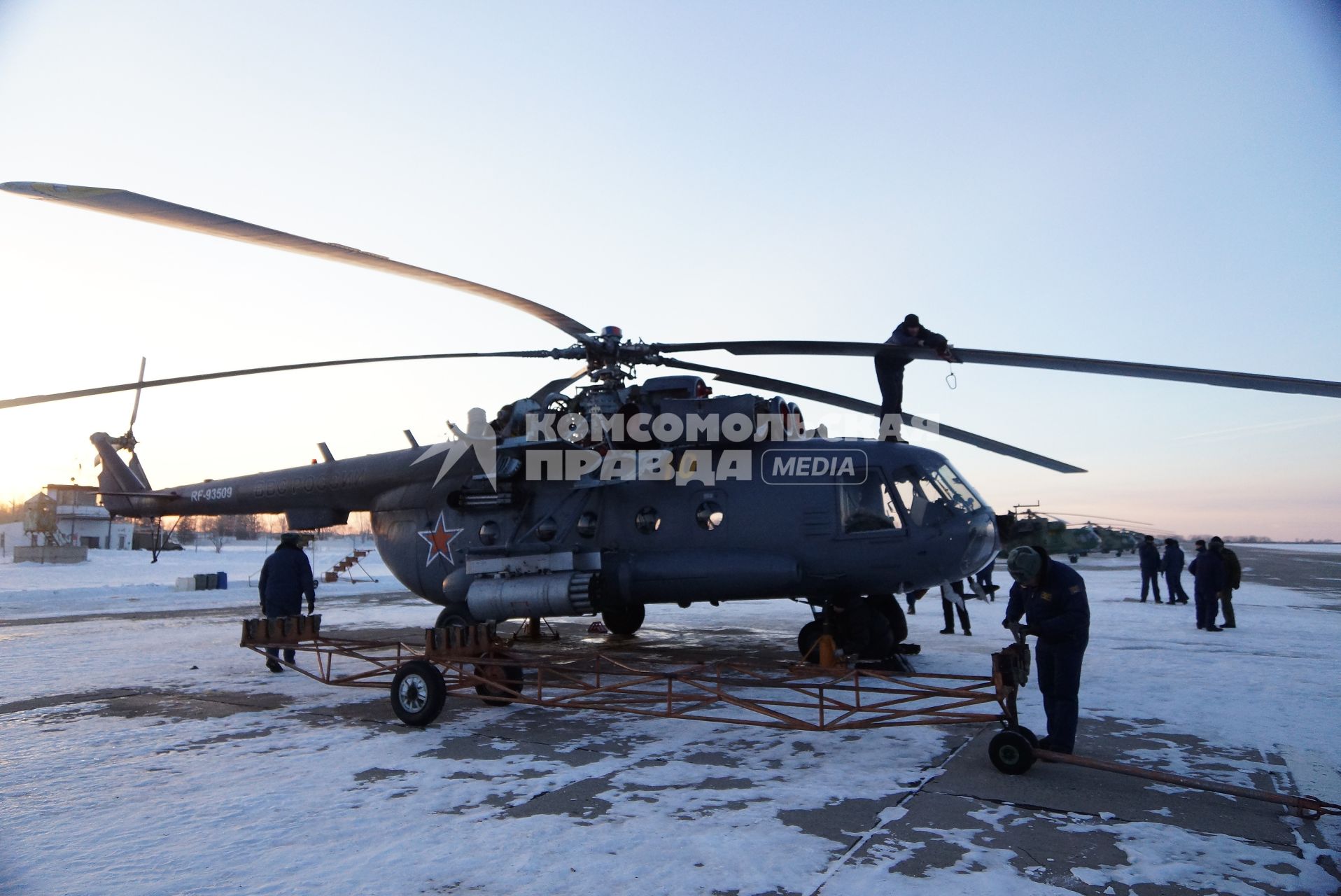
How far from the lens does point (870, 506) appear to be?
30.2ft

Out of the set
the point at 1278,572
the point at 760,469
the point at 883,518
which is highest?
the point at 760,469

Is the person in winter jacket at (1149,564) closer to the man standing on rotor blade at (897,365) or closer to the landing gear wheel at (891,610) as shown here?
the landing gear wheel at (891,610)

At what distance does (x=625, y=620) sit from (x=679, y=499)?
4542 millimetres

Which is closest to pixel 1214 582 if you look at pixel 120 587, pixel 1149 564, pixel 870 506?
pixel 1149 564

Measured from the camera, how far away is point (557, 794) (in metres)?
5.29

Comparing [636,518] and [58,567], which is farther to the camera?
[58,567]

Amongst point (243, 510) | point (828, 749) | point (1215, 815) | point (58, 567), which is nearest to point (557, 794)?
point (828, 749)

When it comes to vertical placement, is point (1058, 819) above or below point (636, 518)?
below

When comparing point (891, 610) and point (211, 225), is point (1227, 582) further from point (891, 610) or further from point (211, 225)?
point (211, 225)

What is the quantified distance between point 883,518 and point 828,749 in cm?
334

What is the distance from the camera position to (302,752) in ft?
21.1

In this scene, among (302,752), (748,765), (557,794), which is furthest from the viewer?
(302,752)

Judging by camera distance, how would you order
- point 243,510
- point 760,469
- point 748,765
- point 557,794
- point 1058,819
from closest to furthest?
point 1058,819 < point 557,794 < point 748,765 < point 760,469 < point 243,510

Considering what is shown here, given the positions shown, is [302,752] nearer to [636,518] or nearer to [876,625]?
[636,518]
